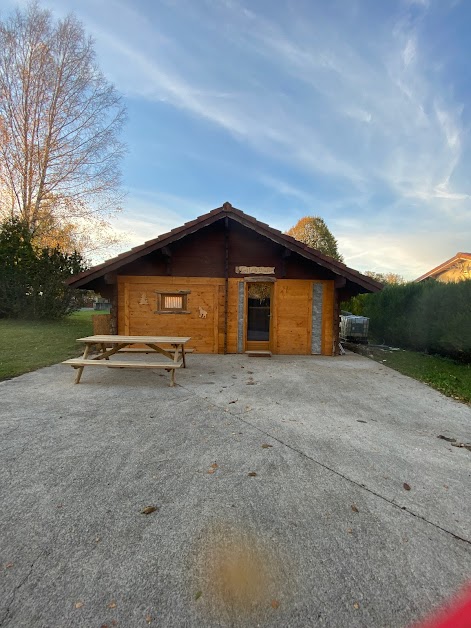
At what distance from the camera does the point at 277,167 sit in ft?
49.9

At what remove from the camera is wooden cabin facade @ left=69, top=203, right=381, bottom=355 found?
1002 centimetres

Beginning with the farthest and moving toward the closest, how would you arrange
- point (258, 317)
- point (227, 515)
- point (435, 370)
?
point (258, 317) < point (435, 370) < point (227, 515)

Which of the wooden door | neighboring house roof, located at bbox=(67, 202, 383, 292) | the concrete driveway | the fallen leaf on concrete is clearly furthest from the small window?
the fallen leaf on concrete

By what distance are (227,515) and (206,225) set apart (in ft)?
27.1

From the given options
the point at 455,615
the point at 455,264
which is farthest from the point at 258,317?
the point at 455,264

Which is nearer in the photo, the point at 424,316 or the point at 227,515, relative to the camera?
the point at 227,515

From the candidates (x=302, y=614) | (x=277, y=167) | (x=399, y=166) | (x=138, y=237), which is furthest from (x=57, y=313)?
(x=302, y=614)

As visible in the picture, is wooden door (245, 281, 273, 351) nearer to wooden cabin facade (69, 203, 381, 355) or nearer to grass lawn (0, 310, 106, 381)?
wooden cabin facade (69, 203, 381, 355)

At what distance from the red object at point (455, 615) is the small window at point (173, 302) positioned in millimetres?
8993

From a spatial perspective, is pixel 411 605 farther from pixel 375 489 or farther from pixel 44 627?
pixel 44 627

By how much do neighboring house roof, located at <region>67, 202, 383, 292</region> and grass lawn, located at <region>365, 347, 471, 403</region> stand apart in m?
2.53

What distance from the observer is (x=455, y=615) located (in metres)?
0.92

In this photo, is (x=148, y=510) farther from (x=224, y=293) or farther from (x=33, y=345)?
(x=33, y=345)

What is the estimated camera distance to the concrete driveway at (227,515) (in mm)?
1623
